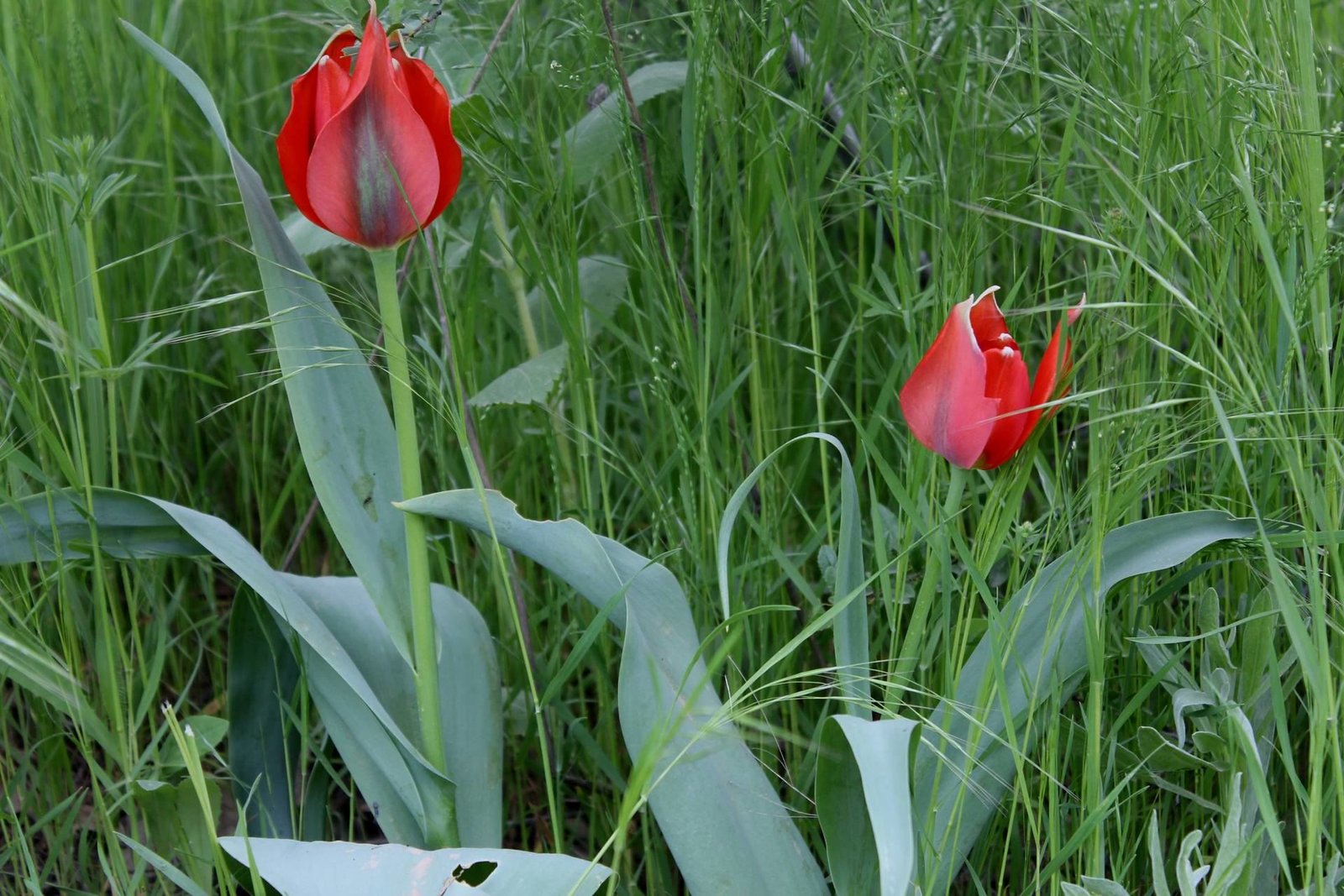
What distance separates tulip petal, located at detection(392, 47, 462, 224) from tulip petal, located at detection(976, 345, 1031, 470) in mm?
406

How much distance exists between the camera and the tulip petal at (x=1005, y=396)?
84cm

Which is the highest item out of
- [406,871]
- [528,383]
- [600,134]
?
[600,134]

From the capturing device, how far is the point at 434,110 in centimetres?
88

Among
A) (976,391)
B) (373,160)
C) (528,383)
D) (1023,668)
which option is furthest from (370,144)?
(1023,668)

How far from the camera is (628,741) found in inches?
36.7

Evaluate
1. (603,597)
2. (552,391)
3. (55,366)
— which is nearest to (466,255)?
(552,391)

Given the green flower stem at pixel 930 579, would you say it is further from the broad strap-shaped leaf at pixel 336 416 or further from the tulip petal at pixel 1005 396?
the broad strap-shaped leaf at pixel 336 416

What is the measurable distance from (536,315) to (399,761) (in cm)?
63

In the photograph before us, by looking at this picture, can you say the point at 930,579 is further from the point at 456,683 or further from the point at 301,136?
the point at 301,136

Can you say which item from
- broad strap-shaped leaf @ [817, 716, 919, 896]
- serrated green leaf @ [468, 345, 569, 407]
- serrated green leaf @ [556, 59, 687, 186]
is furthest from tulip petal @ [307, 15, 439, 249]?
broad strap-shaped leaf @ [817, 716, 919, 896]

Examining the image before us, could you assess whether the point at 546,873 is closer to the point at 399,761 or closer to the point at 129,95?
the point at 399,761

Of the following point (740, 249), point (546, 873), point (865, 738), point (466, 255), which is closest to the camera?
point (865, 738)

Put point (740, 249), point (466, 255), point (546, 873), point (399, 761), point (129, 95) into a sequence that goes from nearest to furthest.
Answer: point (546, 873) → point (399, 761) → point (740, 249) → point (466, 255) → point (129, 95)

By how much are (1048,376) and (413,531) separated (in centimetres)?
49
